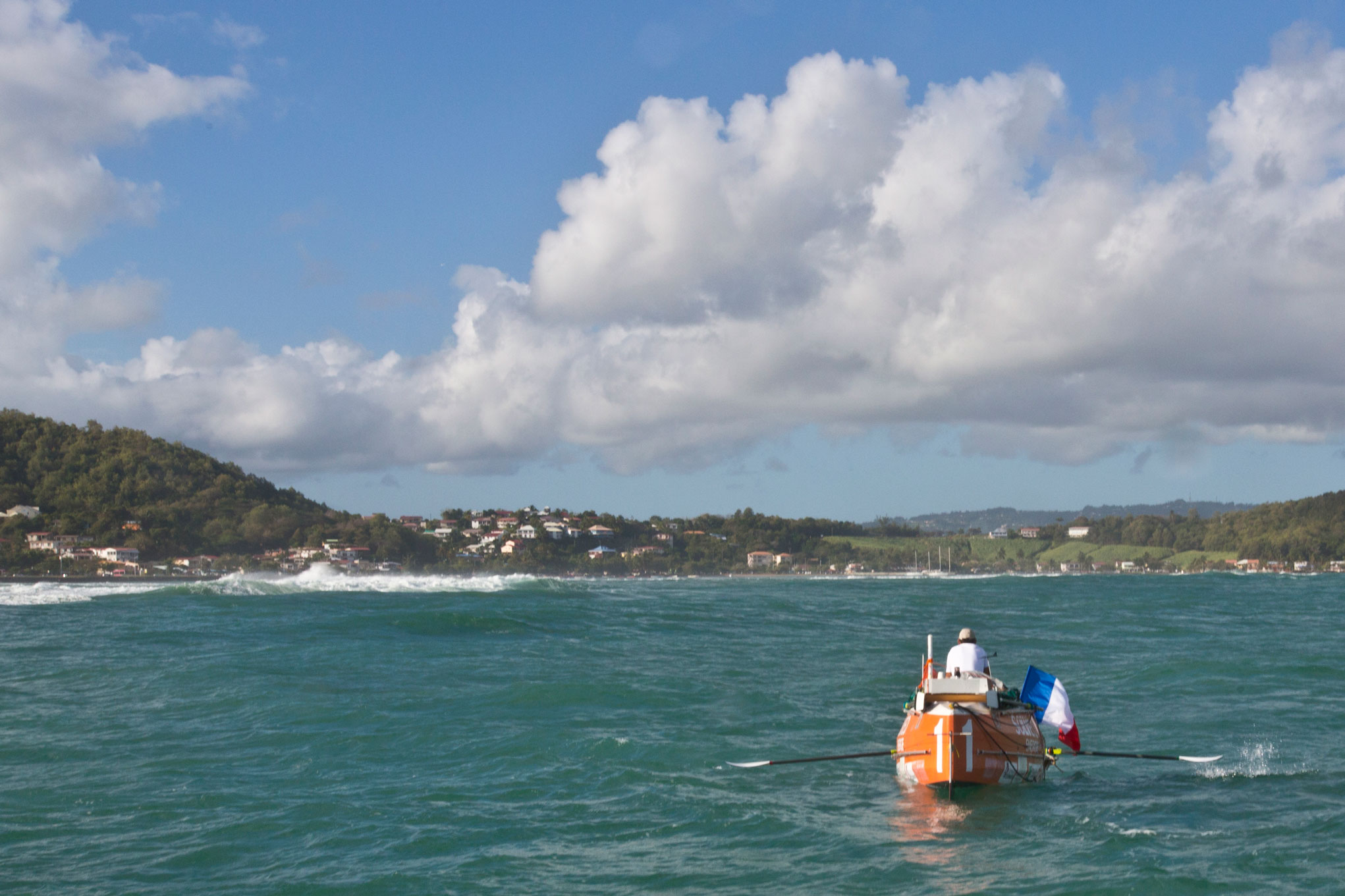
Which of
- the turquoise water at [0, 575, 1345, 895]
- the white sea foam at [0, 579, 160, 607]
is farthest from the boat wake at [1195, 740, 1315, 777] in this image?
the white sea foam at [0, 579, 160, 607]

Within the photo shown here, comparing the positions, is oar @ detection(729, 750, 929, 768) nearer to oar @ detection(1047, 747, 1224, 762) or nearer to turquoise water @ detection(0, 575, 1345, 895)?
turquoise water @ detection(0, 575, 1345, 895)

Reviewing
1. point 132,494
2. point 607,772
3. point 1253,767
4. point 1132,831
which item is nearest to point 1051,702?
point 1132,831

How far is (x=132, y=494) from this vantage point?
507ft

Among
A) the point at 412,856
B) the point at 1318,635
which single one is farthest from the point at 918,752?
the point at 1318,635

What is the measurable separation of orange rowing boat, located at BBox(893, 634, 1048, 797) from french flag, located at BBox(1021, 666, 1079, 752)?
0.26 metres

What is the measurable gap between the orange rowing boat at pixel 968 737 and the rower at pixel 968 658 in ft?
0.45

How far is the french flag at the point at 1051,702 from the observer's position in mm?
17766

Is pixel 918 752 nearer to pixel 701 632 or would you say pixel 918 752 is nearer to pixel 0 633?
pixel 701 632

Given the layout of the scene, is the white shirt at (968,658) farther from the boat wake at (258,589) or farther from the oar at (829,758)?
the boat wake at (258,589)

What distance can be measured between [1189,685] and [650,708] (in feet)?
51.3

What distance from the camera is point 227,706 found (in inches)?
1015

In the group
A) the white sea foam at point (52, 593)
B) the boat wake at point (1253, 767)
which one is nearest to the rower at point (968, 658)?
the boat wake at point (1253, 767)

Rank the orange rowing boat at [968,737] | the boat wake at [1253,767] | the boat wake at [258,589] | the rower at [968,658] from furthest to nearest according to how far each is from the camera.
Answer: the boat wake at [258,589] → the boat wake at [1253,767] → the rower at [968,658] → the orange rowing boat at [968,737]

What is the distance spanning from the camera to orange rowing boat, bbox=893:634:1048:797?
54.4 ft
